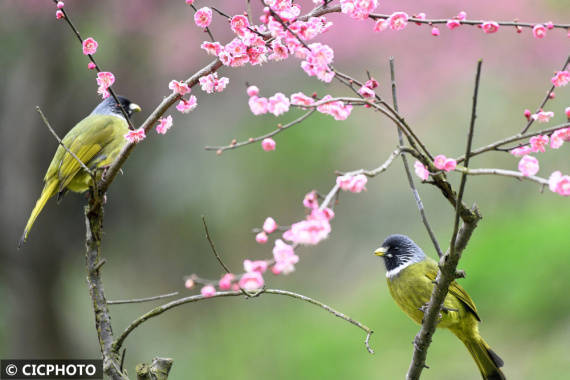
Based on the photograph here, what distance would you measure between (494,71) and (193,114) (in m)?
3.73

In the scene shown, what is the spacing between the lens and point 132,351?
793 centimetres

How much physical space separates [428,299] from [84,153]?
2048 mm

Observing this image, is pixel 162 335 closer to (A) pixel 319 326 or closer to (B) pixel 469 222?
(A) pixel 319 326

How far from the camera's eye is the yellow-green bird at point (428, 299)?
121 inches

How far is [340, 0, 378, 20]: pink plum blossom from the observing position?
209 centimetres

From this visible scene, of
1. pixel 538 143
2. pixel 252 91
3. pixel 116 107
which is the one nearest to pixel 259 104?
pixel 252 91

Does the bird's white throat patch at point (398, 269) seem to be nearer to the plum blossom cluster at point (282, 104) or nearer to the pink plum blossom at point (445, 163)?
the plum blossom cluster at point (282, 104)

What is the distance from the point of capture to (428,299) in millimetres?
3225

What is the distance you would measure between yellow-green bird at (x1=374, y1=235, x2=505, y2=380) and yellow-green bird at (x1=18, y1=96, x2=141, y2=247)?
65.5 inches

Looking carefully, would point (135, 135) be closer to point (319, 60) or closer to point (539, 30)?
point (319, 60)

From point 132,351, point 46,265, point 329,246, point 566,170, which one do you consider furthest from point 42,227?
point 566,170

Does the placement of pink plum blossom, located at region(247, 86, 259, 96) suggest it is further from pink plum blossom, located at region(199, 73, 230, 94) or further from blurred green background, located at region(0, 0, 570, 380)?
blurred green background, located at region(0, 0, 570, 380)

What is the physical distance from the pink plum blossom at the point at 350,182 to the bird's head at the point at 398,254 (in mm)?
1836

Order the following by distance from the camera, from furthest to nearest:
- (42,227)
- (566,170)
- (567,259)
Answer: (566,170)
(42,227)
(567,259)
